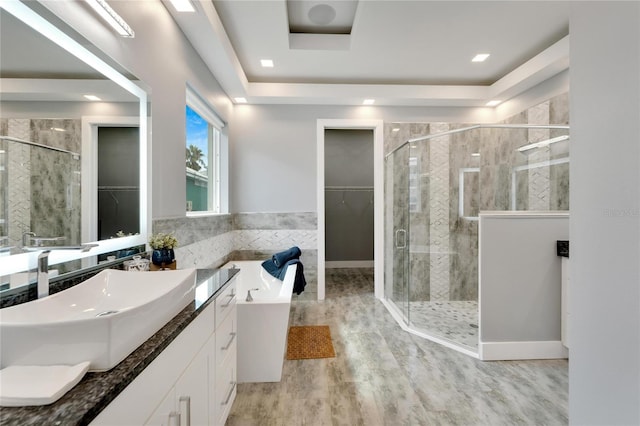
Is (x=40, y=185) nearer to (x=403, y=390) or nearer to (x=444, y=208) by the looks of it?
(x=403, y=390)

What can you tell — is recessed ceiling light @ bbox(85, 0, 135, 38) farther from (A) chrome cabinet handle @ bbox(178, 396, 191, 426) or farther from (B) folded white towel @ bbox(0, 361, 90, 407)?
(A) chrome cabinet handle @ bbox(178, 396, 191, 426)

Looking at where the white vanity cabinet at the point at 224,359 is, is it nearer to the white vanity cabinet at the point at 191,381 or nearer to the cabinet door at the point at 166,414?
the white vanity cabinet at the point at 191,381

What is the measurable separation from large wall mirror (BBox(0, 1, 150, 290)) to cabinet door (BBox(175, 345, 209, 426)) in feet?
2.22

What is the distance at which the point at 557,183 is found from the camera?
2.72 meters

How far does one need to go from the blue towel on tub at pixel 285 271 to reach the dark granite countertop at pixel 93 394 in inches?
83.3

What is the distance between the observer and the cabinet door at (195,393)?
101cm

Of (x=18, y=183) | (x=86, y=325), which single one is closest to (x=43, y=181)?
(x=18, y=183)

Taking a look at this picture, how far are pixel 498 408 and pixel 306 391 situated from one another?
4.04 feet

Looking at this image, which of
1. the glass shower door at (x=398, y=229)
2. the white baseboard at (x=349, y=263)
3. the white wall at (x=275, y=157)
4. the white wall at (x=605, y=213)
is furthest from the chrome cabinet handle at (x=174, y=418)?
the white baseboard at (x=349, y=263)

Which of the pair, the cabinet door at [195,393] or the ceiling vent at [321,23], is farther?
the ceiling vent at [321,23]

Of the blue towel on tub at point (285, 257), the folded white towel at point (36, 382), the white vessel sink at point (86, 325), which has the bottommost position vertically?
the blue towel on tub at point (285, 257)

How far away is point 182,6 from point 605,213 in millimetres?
2576

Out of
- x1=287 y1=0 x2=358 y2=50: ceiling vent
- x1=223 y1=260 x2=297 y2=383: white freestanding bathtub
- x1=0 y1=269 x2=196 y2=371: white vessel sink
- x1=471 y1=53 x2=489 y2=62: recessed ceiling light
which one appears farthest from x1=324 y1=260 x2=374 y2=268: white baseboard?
x1=0 y1=269 x2=196 y2=371: white vessel sink

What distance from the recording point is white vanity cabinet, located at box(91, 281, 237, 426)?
75cm
